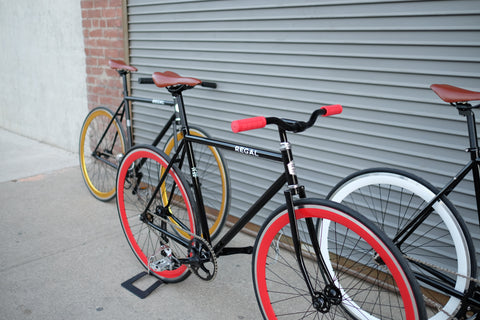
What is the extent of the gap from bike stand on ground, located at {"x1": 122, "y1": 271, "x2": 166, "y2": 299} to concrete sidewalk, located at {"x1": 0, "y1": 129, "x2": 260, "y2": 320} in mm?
29

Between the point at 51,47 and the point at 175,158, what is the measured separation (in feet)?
12.1

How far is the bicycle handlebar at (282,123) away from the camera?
1.56 metres

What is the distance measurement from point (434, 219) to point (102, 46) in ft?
11.8

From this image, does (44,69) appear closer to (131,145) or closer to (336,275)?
(131,145)

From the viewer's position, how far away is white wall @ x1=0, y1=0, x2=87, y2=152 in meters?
4.60

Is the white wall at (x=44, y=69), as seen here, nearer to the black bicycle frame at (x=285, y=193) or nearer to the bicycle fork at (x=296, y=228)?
the black bicycle frame at (x=285, y=193)

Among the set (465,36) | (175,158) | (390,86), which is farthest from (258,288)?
(465,36)

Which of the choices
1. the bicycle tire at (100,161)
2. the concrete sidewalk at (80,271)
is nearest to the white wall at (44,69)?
the bicycle tire at (100,161)

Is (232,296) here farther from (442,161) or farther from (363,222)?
(442,161)

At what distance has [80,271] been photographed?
2.57 metres

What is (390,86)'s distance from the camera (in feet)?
7.54

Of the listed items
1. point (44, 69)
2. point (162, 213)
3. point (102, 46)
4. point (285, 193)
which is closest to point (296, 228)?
point (285, 193)

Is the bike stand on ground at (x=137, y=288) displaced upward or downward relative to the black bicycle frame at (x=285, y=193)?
downward

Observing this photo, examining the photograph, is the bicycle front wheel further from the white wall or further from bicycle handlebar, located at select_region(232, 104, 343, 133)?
the white wall
